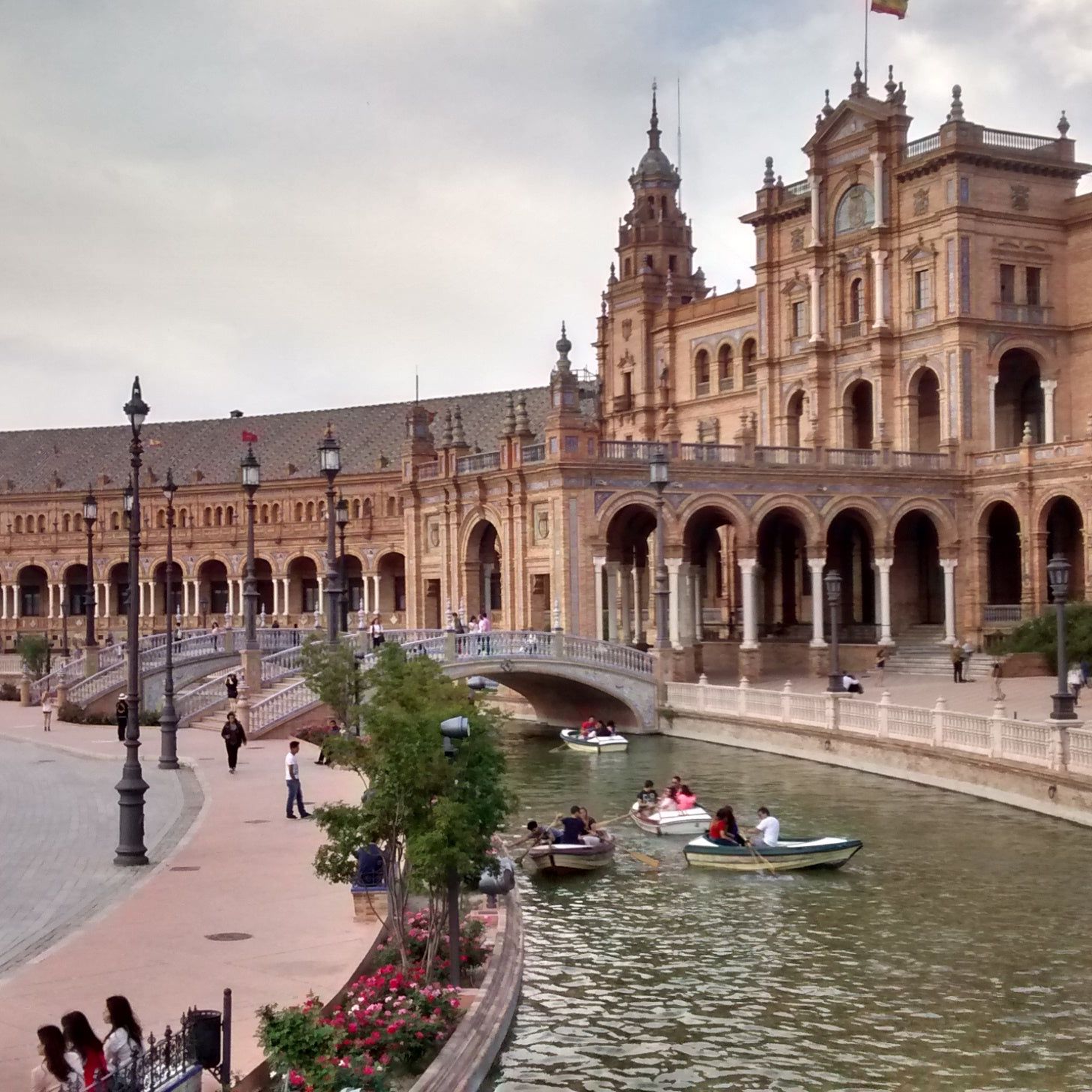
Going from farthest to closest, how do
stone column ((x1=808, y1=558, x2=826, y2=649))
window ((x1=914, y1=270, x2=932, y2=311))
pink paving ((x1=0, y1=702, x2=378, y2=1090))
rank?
window ((x1=914, y1=270, x2=932, y2=311)) → stone column ((x1=808, y1=558, x2=826, y2=649)) → pink paving ((x1=0, y1=702, x2=378, y2=1090))

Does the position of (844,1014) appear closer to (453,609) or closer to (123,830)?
(123,830)

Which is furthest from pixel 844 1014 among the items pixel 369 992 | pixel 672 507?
pixel 672 507

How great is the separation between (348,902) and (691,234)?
5969cm

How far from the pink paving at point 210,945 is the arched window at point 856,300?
40150 millimetres

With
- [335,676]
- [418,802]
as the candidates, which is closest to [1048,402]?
[335,676]

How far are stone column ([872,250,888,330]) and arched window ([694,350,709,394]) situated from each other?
42.0 ft

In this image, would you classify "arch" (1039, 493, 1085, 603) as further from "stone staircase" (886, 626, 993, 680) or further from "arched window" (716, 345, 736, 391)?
"arched window" (716, 345, 736, 391)

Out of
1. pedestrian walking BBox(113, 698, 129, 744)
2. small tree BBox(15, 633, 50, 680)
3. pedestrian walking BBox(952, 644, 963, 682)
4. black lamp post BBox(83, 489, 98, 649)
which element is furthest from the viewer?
small tree BBox(15, 633, 50, 680)

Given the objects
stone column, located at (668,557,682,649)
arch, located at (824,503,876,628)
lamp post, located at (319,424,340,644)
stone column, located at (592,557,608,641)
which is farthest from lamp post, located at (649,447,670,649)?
arch, located at (824,503,876,628)

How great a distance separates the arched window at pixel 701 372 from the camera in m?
69.6

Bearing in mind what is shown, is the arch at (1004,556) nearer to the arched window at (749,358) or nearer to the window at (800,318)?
the window at (800,318)

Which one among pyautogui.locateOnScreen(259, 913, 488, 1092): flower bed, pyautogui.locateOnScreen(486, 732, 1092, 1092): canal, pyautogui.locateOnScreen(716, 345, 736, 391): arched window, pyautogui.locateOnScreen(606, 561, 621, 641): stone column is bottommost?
pyautogui.locateOnScreen(486, 732, 1092, 1092): canal

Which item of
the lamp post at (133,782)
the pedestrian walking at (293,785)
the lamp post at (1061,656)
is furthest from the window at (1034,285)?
the lamp post at (133,782)

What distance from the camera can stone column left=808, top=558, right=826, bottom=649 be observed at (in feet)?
168
